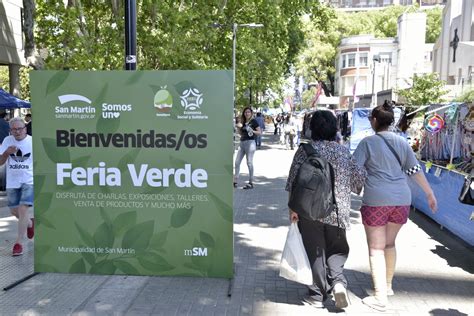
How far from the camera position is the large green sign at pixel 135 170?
4469 mm

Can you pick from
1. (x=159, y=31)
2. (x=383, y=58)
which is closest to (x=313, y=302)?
(x=159, y=31)

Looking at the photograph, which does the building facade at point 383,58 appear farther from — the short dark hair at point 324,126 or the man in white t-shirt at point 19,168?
the short dark hair at point 324,126

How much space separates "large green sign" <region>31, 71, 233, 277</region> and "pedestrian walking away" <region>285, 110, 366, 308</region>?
2.72ft

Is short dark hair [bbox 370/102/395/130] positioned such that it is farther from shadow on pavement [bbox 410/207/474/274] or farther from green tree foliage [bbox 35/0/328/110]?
green tree foliage [bbox 35/0/328/110]

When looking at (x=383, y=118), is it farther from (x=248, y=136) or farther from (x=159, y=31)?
(x=159, y=31)

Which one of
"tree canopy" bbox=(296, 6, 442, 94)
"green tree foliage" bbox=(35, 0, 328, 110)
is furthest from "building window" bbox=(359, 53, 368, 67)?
"green tree foliage" bbox=(35, 0, 328, 110)

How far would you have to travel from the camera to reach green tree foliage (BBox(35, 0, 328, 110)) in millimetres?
12453

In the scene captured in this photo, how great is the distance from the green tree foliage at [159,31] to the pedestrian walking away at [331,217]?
8.77m

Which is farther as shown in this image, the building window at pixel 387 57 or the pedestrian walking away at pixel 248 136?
the building window at pixel 387 57

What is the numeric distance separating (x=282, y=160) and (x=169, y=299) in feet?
43.8

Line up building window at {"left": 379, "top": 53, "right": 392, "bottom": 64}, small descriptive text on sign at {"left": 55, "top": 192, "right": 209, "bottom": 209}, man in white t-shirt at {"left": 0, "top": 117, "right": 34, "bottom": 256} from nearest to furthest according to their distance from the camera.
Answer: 1. small descriptive text on sign at {"left": 55, "top": 192, "right": 209, "bottom": 209}
2. man in white t-shirt at {"left": 0, "top": 117, "right": 34, "bottom": 256}
3. building window at {"left": 379, "top": 53, "right": 392, "bottom": 64}

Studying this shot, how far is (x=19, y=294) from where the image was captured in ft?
14.5

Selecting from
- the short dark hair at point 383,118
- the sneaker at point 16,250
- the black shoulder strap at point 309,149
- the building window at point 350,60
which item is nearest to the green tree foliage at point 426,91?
the short dark hair at point 383,118

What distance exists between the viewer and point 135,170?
15.0ft
